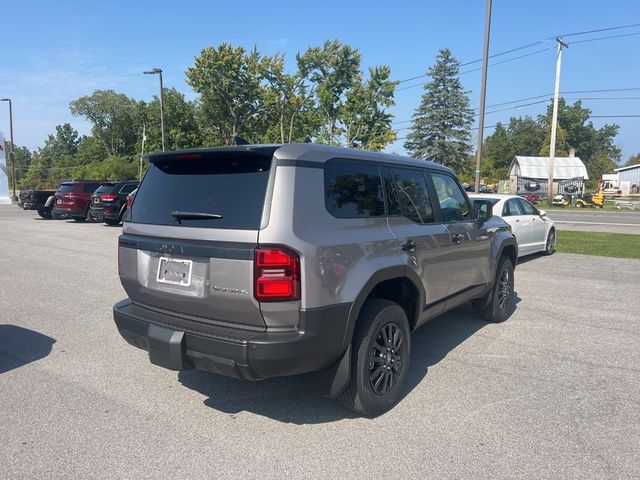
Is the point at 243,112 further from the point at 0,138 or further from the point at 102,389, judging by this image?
the point at 102,389

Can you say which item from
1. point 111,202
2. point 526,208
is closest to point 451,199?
point 526,208

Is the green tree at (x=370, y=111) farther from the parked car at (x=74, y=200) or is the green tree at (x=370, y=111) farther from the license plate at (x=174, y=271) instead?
the license plate at (x=174, y=271)

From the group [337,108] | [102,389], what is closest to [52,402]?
[102,389]

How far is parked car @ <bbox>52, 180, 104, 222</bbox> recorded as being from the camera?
66.3ft

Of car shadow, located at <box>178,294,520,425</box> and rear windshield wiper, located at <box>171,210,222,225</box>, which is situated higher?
rear windshield wiper, located at <box>171,210,222,225</box>

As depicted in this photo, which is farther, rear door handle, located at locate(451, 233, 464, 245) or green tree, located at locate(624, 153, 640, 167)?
green tree, located at locate(624, 153, 640, 167)

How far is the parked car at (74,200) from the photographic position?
20.2 meters

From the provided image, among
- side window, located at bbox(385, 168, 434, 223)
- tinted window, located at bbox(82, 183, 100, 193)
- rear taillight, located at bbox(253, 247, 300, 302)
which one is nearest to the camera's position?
rear taillight, located at bbox(253, 247, 300, 302)

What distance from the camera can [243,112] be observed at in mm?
40438

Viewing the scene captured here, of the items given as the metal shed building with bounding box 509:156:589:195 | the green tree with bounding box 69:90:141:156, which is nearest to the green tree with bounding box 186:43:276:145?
the metal shed building with bounding box 509:156:589:195

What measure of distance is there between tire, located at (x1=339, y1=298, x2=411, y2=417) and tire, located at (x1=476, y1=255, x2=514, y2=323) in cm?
226

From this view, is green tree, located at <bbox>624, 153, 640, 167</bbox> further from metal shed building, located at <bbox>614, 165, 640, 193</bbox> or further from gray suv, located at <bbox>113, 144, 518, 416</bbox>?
gray suv, located at <bbox>113, 144, 518, 416</bbox>

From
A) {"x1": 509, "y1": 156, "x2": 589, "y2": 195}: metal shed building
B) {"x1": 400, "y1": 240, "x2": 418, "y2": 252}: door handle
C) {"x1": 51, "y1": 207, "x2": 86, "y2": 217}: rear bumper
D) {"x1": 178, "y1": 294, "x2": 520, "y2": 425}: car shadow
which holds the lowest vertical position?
{"x1": 178, "y1": 294, "x2": 520, "y2": 425}: car shadow

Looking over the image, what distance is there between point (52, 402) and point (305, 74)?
37.4 metres
